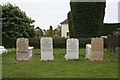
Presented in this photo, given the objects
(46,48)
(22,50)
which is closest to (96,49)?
(46,48)

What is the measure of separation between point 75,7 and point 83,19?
1.71 m

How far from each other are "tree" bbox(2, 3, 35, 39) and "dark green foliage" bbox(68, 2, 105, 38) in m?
5.71

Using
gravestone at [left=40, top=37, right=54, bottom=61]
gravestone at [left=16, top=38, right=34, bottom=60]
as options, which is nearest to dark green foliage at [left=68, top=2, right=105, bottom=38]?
gravestone at [left=40, top=37, right=54, bottom=61]

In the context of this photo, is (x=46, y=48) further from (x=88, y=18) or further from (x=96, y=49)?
(x=88, y=18)

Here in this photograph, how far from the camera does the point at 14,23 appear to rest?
118ft

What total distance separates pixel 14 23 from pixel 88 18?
8479 millimetres

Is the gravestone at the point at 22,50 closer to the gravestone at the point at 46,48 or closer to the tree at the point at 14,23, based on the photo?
the gravestone at the point at 46,48

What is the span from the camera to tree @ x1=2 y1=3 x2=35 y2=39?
3534 centimetres

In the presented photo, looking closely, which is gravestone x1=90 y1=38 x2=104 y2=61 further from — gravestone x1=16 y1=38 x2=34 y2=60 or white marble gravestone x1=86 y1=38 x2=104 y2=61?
gravestone x1=16 y1=38 x2=34 y2=60

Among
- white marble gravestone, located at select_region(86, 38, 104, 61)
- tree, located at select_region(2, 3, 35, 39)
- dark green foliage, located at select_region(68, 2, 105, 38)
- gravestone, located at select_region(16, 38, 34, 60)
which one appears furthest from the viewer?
dark green foliage, located at select_region(68, 2, 105, 38)

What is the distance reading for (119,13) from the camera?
2664 cm

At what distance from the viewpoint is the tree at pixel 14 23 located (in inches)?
1391

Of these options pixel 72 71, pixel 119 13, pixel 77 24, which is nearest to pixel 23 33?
pixel 77 24

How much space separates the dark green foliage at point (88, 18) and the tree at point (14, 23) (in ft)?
18.7
